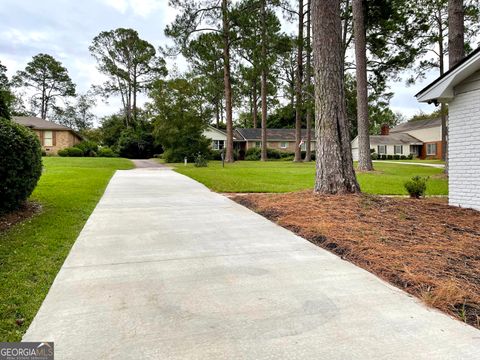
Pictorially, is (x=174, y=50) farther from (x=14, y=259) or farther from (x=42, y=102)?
(x=42, y=102)

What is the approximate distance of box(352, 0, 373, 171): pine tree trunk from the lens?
624 inches

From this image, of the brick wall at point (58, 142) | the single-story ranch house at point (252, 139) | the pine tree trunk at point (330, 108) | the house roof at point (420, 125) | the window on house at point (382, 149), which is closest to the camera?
the pine tree trunk at point (330, 108)

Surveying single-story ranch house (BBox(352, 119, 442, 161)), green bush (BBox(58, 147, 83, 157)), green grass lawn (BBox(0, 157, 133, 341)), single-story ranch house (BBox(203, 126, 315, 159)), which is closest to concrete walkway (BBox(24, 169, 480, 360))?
green grass lawn (BBox(0, 157, 133, 341))

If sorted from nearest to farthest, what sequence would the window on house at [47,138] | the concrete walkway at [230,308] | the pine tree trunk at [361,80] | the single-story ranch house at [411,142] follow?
1. the concrete walkway at [230,308]
2. the pine tree trunk at [361,80]
3. the window on house at [47,138]
4. the single-story ranch house at [411,142]

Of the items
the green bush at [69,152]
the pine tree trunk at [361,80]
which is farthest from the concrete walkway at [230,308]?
the green bush at [69,152]

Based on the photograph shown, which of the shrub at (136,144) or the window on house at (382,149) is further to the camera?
the window on house at (382,149)

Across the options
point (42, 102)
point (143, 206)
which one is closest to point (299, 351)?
point (143, 206)

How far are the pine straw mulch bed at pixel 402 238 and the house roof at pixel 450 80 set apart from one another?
2303 mm

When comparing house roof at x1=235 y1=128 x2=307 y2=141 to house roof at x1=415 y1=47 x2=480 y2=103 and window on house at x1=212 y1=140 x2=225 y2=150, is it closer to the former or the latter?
window on house at x1=212 y1=140 x2=225 y2=150

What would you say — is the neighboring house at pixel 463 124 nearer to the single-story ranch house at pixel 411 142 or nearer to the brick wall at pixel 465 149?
the brick wall at pixel 465 149

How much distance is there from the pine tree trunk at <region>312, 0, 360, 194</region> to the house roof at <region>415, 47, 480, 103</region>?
1777 millimetres

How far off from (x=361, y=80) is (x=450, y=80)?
33.3 feet

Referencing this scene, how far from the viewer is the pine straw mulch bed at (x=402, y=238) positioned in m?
2.96

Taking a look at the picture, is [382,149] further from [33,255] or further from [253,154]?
[33,255]
